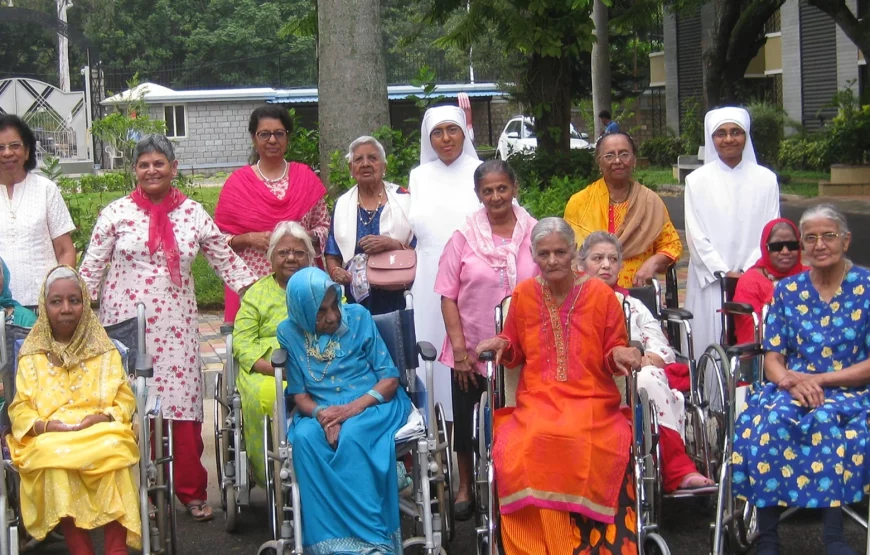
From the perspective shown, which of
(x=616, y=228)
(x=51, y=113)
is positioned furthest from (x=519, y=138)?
(x=616, y=228)

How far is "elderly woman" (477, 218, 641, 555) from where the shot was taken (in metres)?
4.49

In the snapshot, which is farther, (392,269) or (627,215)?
(627,215)

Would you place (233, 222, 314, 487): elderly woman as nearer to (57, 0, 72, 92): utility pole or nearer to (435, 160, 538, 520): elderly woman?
(435, 160, 538, 520): elderly woman

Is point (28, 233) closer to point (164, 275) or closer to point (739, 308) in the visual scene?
point (164, 275)

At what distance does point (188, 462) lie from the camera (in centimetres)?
584

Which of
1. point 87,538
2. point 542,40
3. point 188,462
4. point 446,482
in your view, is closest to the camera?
point 87,538

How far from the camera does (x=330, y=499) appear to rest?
462cm

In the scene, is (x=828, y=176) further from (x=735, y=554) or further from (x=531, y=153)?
(x=735, y=554)

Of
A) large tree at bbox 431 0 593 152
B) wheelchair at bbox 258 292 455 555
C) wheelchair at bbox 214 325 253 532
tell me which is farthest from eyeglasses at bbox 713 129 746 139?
large tree at bbox 431 0 593 152

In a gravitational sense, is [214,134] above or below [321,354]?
above

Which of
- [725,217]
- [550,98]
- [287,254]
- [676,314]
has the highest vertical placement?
[550,98]

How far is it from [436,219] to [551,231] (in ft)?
4.36

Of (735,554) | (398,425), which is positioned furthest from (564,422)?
(735,554)

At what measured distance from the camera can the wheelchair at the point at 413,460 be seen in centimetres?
458
